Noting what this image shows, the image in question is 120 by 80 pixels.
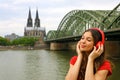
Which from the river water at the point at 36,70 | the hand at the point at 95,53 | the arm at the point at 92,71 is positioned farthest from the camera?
the river water at the point at 36,70

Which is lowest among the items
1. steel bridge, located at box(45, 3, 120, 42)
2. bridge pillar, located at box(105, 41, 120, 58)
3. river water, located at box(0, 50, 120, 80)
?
river water, located at box(0, 50, 120, 80)

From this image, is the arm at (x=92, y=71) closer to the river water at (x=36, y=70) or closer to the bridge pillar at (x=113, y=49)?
the river water at (x=36, y=70)

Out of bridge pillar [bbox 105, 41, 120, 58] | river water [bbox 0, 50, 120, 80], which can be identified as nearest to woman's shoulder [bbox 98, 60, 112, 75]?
river water [bbox 0, 50, 120, 80]

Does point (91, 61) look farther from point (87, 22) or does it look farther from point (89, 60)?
point (87, 22)

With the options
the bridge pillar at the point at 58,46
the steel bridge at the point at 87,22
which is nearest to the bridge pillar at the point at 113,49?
the steel bridge at the point at 87,22

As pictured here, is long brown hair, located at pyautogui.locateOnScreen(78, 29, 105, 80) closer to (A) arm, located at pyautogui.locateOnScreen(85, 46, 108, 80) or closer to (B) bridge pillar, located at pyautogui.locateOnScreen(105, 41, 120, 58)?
(A) arm, located at pyautogui.locateOnScreen(85, 46, 108, 80)

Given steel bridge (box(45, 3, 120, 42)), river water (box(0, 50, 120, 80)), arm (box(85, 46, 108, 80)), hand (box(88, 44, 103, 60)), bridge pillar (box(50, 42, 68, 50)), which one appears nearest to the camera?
arm (box(85, 46, 108, 80))

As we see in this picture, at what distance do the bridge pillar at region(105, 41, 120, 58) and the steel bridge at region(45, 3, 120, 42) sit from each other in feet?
2.87

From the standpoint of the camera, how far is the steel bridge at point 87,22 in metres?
45.7

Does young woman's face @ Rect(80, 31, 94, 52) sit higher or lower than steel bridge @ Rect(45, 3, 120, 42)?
lower

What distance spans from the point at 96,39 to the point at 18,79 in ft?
68.0

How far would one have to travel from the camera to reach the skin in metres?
3.17

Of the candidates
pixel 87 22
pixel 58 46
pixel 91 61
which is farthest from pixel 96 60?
pixel 58 46

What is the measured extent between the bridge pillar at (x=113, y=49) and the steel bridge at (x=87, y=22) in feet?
2.87
